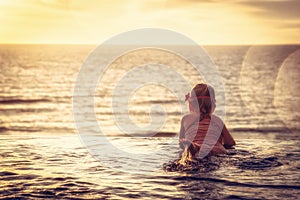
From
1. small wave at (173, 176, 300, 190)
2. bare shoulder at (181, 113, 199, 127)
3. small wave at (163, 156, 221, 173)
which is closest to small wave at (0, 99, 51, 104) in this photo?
bare shoulder at (181, 113, 199, 127)

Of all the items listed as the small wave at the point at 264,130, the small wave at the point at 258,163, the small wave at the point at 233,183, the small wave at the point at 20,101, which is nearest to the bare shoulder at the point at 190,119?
the small wave at the point at 258,163

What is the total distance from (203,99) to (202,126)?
54 cm

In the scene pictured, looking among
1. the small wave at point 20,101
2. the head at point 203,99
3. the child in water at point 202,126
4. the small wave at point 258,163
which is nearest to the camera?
the small wave at point 258,163

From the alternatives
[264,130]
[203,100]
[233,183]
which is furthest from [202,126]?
[264,130]

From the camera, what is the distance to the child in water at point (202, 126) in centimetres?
842

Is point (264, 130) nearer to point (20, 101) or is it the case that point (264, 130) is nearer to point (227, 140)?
point (227, 140)

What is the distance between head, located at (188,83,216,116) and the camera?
336 inches

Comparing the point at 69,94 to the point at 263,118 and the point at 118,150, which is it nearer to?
the point at 263,118

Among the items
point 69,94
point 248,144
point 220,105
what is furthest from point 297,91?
point 248,144

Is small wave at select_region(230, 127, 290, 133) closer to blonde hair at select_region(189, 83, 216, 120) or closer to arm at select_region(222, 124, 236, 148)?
arm at select_region(222, 124, 236, 148)

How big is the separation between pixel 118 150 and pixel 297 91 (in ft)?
181

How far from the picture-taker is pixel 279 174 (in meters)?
7.54

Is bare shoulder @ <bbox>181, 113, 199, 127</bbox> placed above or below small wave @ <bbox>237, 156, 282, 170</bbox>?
above

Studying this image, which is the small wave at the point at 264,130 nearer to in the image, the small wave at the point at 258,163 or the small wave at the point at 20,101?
the small wave at the point at 258,163
